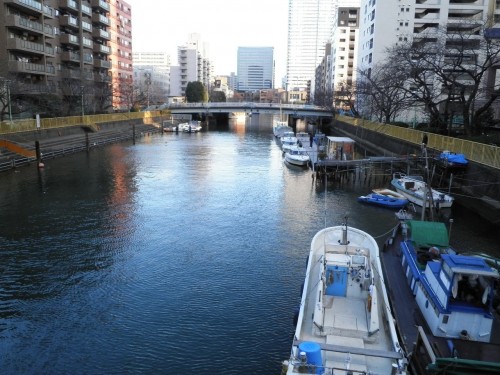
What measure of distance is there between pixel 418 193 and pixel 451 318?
709 inches

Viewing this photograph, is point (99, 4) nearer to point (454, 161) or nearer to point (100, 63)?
point (100, 63)

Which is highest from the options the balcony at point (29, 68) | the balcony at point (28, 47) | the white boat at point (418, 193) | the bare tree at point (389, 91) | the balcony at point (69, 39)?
the balcony at point (69, 39)

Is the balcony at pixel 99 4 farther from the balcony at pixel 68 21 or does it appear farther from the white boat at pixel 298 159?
the white boat at pixel 298 159

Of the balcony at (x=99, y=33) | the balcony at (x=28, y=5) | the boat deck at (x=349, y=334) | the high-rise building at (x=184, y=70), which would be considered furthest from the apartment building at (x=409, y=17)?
the high-rise building at (x=184, y=70)

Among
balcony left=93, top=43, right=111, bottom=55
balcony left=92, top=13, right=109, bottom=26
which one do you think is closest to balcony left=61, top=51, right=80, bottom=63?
balcony left=93, top=43, right=111, bottom=55

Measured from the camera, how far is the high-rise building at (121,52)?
8544 cm

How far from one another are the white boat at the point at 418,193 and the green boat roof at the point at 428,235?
1042 cm

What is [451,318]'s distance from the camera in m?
10.2

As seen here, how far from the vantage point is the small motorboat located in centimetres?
2661

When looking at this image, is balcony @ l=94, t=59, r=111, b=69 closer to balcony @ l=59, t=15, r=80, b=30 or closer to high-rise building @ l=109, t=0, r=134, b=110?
high-rise building @ l=109, t=0, r=134, b=110

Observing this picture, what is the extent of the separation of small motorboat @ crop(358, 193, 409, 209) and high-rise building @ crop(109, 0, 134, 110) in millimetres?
64574

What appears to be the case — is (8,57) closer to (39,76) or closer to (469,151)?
(39,76)

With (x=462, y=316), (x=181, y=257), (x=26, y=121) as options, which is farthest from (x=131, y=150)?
(x=462, y=316)

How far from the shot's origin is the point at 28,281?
50.6ft
